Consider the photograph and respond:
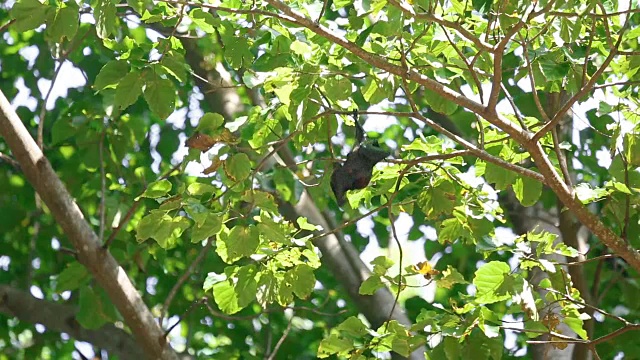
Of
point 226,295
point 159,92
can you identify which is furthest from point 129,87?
point 226,295

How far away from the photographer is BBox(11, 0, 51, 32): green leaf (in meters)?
2.45

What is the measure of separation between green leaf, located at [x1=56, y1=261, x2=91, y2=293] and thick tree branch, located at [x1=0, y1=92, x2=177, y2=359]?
0.23 m

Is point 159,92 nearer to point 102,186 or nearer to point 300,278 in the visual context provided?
point 300,278

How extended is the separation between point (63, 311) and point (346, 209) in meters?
1.30

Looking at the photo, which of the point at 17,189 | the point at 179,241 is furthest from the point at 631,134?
the point at 17,189

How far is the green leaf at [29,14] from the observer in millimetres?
2447

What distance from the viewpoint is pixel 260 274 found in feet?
9.14

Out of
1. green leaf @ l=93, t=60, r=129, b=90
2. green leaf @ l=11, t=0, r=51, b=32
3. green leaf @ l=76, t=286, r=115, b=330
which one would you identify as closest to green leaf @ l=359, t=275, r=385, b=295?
green leaf @ l=93, t=60, r=129, b=90

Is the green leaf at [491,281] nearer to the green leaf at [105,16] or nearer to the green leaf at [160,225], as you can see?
the green leaf at [160,225]

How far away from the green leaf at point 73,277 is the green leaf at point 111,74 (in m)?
1.34

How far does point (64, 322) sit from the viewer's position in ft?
14.1

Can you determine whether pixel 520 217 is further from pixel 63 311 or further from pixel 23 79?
pixel 23 79

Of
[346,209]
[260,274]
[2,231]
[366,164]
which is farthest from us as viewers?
[2,231]

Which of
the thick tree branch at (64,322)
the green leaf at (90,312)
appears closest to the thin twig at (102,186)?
the green leaf at (90,312)
